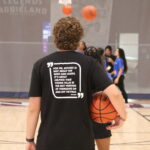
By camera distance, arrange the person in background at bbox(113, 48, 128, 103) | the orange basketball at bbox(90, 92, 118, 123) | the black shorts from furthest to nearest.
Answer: the person in background at bbox(113, 48, 128, 103) → the black shorts → the orange basketball at bbox(90, 92, 118, 123)

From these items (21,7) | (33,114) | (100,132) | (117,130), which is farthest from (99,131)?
(21,7)

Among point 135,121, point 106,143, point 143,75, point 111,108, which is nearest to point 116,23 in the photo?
point 143,75

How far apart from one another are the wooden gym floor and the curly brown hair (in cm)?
363

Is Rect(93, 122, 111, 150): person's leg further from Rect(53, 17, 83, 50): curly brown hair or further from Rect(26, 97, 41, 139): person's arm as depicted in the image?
Rect(53, 17, 83, 50): curly brown hair

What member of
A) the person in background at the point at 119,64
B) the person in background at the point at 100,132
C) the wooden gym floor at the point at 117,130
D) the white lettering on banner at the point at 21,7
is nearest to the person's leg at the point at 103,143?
the person in background at the point at 100,132

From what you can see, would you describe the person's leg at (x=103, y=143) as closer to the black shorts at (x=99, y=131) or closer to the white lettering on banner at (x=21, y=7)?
the black shorts at (x=99, y=131)

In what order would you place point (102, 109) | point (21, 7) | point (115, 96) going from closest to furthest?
point (115, 96), point (102, 109), point (21, 7)

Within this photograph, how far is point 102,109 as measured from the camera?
8.66 feet

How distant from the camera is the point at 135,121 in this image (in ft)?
27.7

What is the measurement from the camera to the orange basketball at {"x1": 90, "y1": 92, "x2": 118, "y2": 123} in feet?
8.68

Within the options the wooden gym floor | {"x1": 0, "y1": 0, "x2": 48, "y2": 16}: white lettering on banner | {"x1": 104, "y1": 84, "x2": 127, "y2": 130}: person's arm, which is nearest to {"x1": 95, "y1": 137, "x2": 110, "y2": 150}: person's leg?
{"x1": 104, "y1": 84, "x2": 127, "y2": 130}: person's arm

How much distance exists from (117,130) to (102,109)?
16.3 feet

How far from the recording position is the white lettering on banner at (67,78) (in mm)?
2576

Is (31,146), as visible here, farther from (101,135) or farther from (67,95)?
(101,135)
